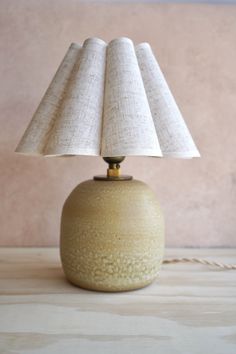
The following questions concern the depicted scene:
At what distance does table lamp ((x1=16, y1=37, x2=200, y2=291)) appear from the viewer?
0.58 m

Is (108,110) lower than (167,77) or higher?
lower

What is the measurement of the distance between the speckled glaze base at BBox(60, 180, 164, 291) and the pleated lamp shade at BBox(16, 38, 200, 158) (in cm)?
11

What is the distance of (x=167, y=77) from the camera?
974mm

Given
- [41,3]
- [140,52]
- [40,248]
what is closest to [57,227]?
[40,248]

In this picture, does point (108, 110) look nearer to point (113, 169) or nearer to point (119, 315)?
point (113, 169)

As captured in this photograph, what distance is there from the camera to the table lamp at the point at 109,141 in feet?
1.92

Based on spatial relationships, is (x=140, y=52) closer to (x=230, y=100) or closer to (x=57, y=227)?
(x=230, y=100)

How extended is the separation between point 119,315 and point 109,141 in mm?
297

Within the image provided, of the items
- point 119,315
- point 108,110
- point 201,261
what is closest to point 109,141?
point 108,110

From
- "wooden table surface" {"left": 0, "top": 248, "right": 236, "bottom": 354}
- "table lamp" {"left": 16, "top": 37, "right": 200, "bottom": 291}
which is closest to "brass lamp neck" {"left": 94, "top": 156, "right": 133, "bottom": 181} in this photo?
"table lamp" {"left": 16, "top": 37, "right": 200, "bottom": 291}

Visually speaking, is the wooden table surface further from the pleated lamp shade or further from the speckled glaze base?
the pleated lamp shade

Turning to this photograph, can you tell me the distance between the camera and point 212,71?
38.5 inches

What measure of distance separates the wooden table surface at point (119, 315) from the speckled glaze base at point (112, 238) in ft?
0.12

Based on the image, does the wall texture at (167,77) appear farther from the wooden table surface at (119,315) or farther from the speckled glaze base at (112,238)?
the speckled glaze base at (112,238)
